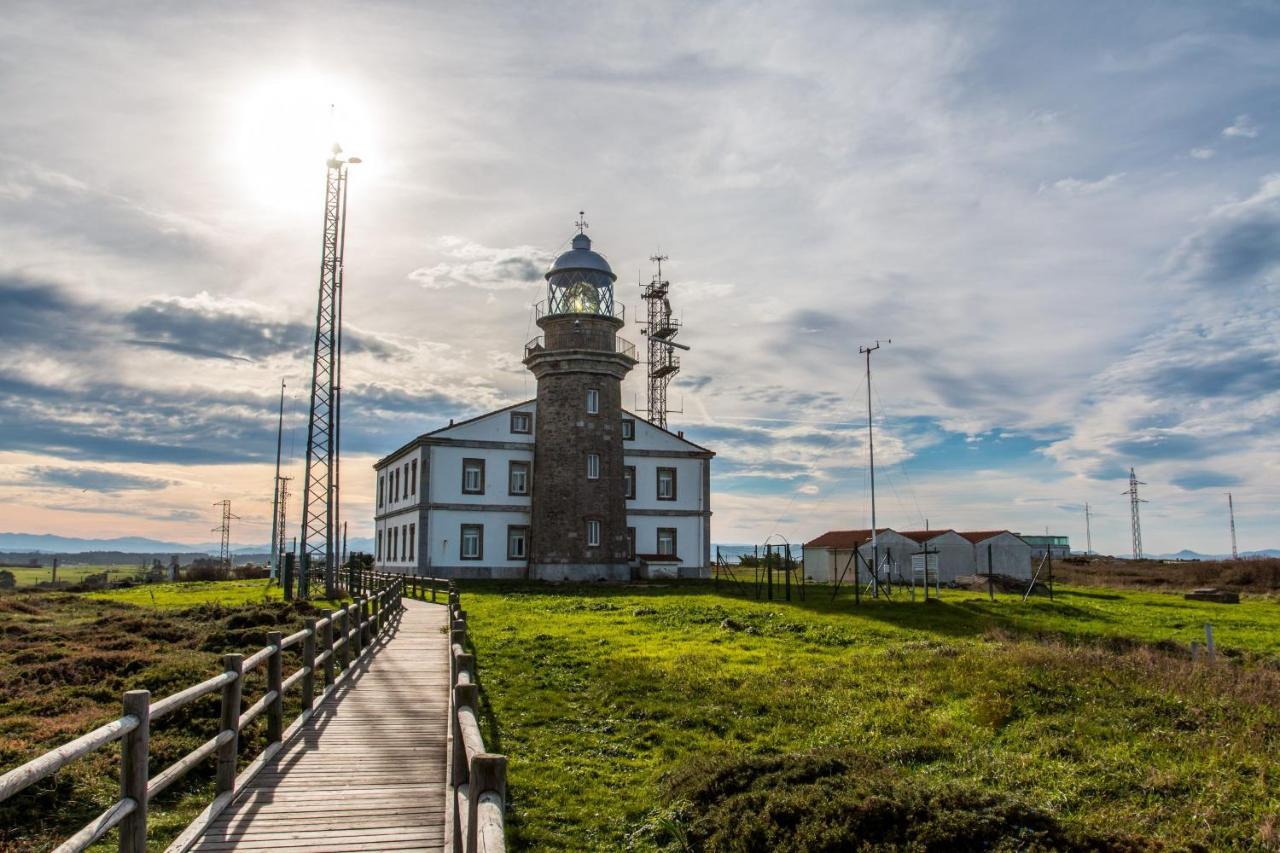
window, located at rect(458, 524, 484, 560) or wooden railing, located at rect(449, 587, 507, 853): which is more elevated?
window, located at rect(458, 524, 484, 560)

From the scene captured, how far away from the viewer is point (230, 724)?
848 cm

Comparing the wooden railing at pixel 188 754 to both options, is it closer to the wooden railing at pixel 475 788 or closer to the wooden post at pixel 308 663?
the wooden post at pixel 308 663

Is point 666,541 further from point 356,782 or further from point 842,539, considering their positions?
point 356,782

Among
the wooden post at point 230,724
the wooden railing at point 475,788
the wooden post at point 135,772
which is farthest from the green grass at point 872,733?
the wooden post at point 135,772

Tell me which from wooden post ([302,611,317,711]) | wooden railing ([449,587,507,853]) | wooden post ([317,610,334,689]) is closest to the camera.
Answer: wooden railing ([449,587,507,853])

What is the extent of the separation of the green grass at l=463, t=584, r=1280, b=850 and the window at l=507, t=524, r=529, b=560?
22514 mm

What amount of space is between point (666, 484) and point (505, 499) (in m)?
8.56

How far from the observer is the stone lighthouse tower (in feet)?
136

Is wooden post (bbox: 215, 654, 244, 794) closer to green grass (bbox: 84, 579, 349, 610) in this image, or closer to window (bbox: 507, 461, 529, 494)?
green grass (bbox: 84, 579, 349, 610)

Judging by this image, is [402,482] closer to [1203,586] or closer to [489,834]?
[1203,586]

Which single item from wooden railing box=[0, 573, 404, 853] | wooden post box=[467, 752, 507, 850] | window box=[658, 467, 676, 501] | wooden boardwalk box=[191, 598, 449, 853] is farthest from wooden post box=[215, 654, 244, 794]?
window box=[658, 467, 676, 501]

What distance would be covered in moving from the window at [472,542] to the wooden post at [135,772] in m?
37.6

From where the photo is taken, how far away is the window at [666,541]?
48.0 metres

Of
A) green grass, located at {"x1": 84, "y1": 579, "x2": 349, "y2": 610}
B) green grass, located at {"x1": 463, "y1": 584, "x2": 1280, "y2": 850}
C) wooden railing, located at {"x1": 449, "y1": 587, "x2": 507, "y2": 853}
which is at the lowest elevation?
green grass, located at {"x1": 463, "y1": 584, "x2": 1280, "y2": 850}
